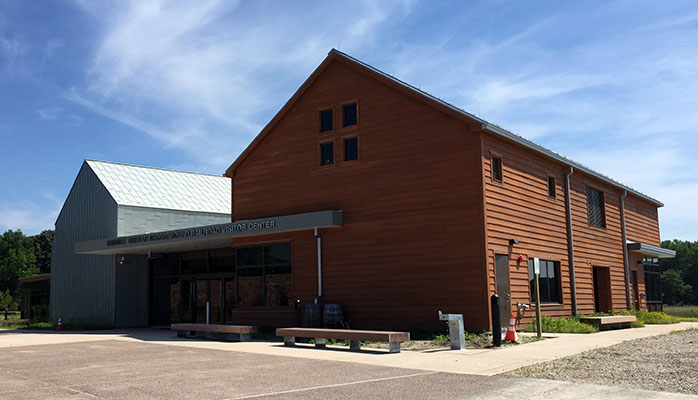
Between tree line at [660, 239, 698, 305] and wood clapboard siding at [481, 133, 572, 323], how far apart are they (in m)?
71.0

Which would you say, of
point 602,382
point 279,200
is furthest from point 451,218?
point 602,382

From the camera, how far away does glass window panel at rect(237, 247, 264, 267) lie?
23109 mm

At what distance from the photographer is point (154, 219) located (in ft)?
98.0

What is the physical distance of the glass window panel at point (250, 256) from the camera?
23.1m

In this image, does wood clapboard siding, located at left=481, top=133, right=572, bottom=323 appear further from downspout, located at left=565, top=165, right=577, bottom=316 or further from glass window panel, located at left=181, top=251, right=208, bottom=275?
glass window panel, located at left=181, top=251, right=208, bottom=275

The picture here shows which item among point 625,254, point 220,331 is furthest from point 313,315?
point 625,254

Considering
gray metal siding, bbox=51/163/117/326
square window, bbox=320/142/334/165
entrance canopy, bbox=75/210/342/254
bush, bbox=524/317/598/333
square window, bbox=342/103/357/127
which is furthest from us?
gray metal siding, bbox=51/163/117/326

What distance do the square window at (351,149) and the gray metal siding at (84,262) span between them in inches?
496

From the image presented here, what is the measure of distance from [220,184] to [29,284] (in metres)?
12.6

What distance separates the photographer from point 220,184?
120ft

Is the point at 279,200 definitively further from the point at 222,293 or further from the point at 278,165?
the point at 222,293

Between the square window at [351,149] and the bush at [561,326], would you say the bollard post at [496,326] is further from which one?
the square window at [351,149]

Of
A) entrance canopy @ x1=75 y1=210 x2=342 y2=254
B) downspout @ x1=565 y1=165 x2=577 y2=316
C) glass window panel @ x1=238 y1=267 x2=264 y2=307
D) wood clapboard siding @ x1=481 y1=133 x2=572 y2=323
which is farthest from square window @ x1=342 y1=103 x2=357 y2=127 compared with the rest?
downspout @ x1=565 y1=165 x2=577 y2=316

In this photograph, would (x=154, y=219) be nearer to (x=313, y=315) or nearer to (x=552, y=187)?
(x=313, y=315)
